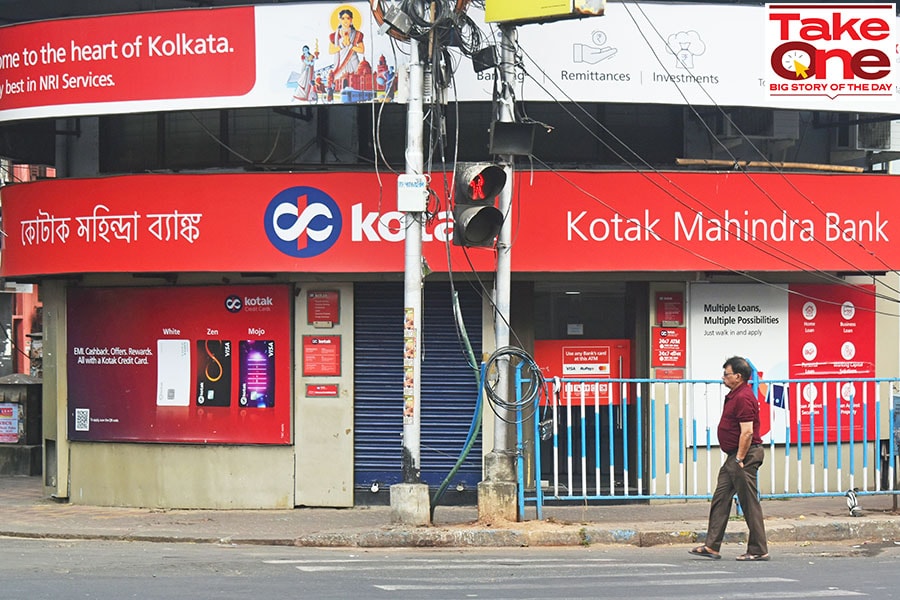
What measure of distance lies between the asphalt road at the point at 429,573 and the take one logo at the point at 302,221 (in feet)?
12.7

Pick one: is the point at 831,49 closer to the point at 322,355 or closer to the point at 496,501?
the point at 496,501

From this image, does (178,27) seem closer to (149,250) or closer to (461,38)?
(149,250)

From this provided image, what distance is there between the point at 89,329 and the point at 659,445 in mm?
7405

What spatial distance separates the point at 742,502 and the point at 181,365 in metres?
7.55

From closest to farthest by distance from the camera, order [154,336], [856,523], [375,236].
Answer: [856,523], [375,236], [154,336]

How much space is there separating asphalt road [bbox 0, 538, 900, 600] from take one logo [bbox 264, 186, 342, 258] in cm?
386

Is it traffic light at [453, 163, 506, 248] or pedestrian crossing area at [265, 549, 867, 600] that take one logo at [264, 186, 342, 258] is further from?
pedestrian crossing area at [265, 549, 867, 600]

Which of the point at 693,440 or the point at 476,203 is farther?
the point at 693,440

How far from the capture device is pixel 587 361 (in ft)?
52.7

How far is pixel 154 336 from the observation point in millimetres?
16203

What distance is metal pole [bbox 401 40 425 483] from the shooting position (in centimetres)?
1311

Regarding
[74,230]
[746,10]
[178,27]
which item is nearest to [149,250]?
[74,230]

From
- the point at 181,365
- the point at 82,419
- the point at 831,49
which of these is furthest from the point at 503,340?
the point at 82,419

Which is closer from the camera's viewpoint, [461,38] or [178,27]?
[461,38]
